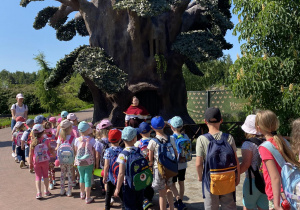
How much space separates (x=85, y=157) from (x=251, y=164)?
2.99 metres

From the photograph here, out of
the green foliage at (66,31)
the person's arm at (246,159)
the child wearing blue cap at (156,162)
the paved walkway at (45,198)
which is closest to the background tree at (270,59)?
the paved walkway at (45,198)

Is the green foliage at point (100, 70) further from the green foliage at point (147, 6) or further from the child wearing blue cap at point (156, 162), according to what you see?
the child wearing blue cap at point (156, 162)

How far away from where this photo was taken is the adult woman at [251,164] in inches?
133

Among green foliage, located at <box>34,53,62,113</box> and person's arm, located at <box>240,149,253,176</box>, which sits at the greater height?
green foliage, located at <box>34,53,62,113</box>

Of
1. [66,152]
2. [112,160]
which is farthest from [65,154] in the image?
[112,160]

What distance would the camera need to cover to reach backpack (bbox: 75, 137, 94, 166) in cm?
537

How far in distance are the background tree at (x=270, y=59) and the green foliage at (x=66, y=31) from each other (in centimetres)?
1154

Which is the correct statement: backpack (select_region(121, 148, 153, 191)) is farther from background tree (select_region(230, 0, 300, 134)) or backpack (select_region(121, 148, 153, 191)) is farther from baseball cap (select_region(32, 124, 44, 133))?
background tree (select_region(230, 0, 300, 134))

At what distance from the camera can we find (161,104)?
13148mm

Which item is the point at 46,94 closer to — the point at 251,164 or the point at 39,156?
the point at 39,156

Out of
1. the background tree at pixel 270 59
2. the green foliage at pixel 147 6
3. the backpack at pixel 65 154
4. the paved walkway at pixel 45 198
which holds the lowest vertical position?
the paved walkway at pixel 45 198

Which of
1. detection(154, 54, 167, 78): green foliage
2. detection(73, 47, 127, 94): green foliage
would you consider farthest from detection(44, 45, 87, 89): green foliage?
detection(154, 54, 167, 78): green foliage

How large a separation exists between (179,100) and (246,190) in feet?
33.4

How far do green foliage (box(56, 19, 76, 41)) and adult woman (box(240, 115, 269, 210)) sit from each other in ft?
48.8
